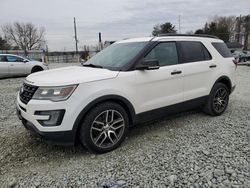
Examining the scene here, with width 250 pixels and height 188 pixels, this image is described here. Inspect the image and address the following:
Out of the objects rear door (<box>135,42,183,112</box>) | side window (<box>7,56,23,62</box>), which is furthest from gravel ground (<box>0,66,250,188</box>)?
side window (<box>7,56,23,62</box>)

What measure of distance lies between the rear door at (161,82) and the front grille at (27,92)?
1526 millimetres

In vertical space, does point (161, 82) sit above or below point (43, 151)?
above

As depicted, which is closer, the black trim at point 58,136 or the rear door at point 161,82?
the black trim at point 58,136

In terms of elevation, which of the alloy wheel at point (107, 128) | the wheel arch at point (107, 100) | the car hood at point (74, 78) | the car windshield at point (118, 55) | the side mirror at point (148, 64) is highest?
the car windshield at point (118, 55)

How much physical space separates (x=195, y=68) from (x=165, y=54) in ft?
2.42

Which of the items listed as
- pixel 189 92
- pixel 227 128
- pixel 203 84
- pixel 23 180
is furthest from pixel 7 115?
pixel 227 128

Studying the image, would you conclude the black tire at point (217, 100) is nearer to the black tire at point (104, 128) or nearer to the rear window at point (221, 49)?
the rear window at point (221, 49)

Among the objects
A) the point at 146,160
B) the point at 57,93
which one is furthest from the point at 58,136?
the point at 146,160

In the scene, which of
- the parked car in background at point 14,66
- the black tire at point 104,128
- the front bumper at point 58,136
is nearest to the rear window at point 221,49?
the black tire at point 104,128

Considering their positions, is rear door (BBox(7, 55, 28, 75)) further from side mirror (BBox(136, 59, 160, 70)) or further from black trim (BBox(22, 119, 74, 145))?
side mirror (BBox(136, 59, 160, 70))

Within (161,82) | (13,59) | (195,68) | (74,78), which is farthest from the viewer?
(13,59)

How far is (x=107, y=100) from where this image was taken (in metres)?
3.30

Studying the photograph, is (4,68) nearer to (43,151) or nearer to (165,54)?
(43,151)

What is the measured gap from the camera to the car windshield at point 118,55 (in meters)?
3.66
